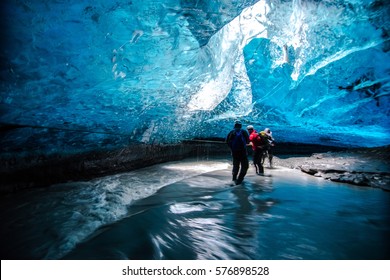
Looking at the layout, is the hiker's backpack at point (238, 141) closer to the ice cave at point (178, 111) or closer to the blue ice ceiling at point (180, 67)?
the ice cave at point (178, 111)

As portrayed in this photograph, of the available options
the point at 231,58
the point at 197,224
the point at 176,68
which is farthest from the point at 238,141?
the point at 231,58

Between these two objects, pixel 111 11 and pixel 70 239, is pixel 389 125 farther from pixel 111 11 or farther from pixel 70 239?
pixel 70 239

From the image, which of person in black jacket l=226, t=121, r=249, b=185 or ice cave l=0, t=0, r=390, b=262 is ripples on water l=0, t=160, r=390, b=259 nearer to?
ice cave l=0, t=0, r=390, b=262

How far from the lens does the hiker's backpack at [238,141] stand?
19.0 feet

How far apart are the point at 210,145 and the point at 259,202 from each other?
580 inches

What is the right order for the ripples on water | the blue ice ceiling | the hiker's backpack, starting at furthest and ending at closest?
1. the hiker's backpack
2. the blue ice ceiling
3. the ripples on water

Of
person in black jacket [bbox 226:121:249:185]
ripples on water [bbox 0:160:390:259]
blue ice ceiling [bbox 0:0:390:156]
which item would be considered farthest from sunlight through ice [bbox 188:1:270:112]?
ripples on water [bbox 0:160:390:259]

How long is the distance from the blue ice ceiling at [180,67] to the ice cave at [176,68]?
3 cm

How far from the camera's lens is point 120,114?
8.17m

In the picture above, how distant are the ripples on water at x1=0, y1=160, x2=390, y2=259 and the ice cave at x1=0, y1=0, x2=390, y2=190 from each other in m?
2.75

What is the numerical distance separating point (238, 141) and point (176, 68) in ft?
10.8

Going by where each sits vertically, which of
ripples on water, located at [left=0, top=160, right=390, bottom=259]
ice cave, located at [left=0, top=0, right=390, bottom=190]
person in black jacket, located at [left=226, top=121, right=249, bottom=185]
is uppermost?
ice cave, located at [left=0, top=0, right=390, bottom=190]

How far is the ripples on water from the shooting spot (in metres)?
2.46

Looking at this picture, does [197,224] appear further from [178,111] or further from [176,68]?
[178,111]
